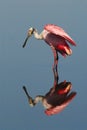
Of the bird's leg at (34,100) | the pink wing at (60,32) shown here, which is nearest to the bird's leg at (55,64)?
the pink wing at (60,32)

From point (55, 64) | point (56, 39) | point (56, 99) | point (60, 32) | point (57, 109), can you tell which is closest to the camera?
point (57, 109)

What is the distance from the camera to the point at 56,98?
5445mm

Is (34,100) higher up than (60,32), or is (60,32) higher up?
(60,32)

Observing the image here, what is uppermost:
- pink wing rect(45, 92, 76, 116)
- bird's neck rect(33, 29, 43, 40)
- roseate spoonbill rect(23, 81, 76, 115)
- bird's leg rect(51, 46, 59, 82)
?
bird's neck rect(33, 29, 43, 40)

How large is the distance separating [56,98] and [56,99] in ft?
0.09

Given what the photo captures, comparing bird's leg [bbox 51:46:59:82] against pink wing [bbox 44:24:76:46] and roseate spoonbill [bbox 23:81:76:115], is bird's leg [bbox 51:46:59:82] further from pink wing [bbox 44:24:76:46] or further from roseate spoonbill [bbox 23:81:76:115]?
roseate spoonbill [bbox 23:81:76:115]

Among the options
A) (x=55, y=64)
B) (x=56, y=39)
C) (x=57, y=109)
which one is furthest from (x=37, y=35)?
(x=57, y=109)

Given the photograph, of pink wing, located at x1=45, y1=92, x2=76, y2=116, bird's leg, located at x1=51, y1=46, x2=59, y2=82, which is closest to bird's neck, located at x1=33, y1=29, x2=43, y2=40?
bird's leg, located at x1=51, y1=46, x2=59, y2=82

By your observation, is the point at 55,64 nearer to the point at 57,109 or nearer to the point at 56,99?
the point at 56,99

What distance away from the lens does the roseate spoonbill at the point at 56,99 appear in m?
5.14

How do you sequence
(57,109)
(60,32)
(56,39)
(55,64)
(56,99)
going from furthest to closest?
(56,39) → (60,32) → (55,64) → (56,99) → (57,109)

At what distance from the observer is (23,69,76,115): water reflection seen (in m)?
5.16

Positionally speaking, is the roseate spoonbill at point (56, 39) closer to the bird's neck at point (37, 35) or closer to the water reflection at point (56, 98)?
the bird's neck at point (37, 35)

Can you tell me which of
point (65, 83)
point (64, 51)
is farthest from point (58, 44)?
point (65, 83)
